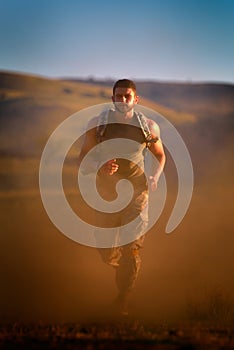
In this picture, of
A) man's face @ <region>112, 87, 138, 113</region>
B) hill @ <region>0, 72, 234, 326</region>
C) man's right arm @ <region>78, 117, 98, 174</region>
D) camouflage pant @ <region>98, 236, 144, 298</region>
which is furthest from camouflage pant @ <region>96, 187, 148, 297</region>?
man's face @ <region>112, 87, 138, 113</region>

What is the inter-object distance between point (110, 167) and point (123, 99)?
0.66 metres

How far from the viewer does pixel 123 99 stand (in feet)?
18.0

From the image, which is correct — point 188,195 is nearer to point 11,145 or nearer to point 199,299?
point 199,299

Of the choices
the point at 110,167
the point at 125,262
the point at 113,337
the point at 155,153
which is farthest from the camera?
the point at 155,153

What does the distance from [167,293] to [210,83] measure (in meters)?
22.9

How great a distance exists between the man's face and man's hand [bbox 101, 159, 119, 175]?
1.63 feet

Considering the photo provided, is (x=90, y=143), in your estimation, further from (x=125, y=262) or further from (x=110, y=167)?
(x=125, y=262)

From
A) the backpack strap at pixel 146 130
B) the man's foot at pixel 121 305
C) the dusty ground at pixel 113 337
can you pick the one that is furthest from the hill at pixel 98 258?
the backpack strap at pixel 146 130

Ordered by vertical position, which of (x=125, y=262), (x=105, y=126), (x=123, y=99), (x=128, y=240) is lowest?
(x=125, y=262)

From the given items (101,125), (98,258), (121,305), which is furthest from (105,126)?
(98,258)

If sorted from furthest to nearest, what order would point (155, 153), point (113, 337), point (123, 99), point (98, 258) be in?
point (98, 258)
point (155, 153)
point (123, 99)
point (113, 337)

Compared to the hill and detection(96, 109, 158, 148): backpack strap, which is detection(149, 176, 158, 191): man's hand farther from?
the hill

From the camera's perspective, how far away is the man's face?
548 cm

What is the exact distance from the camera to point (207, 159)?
1456 cm
